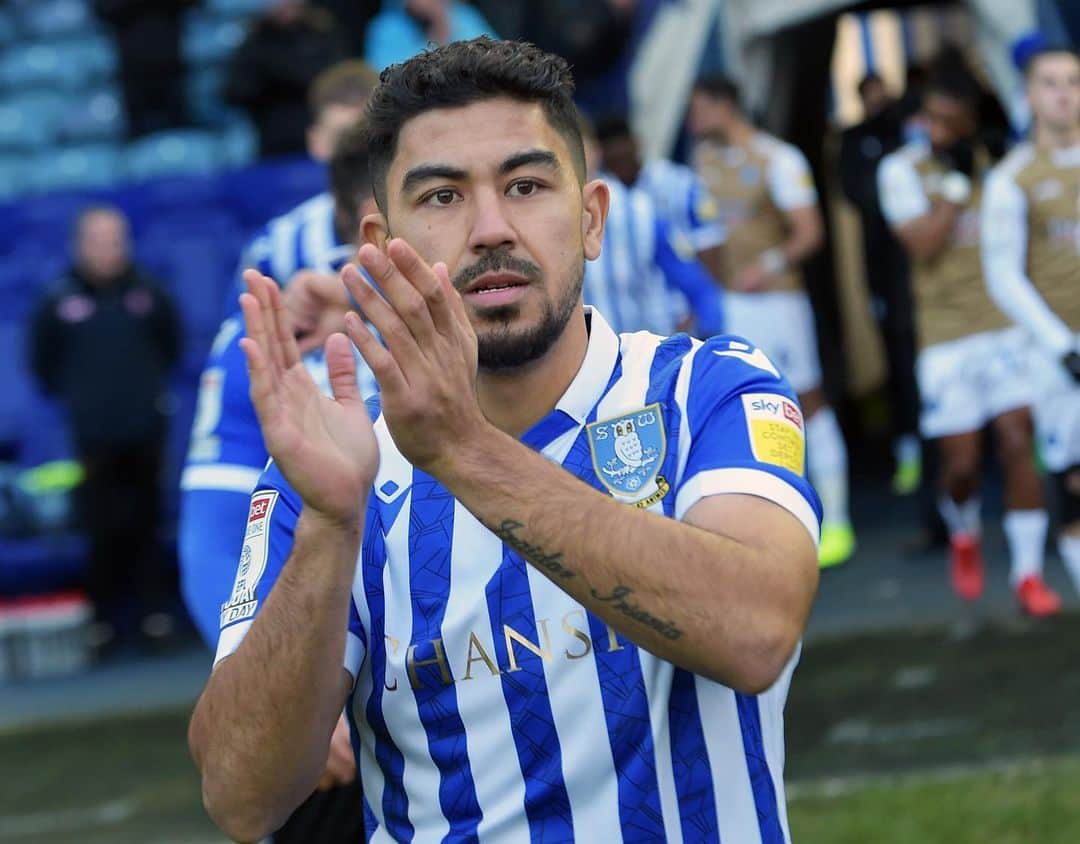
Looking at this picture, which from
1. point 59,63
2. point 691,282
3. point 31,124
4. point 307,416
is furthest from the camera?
point 59,63

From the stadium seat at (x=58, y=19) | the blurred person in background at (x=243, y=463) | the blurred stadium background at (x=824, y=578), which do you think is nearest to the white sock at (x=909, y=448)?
the blurred stadium background at (x=824, y=578)

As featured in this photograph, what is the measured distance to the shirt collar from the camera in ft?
9.32

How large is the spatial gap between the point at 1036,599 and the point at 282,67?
5384 mm

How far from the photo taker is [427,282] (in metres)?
2.38

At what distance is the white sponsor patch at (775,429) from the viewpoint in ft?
8.84

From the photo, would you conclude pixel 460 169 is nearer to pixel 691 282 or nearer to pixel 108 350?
pixel 691 282

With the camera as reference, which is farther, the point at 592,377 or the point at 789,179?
the point at 789,179

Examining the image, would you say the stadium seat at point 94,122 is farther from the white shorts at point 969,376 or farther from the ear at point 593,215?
the ear at point 593,215

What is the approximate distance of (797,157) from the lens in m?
10.7

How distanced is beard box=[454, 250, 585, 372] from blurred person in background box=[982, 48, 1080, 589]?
228 inches

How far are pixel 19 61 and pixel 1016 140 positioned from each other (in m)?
7.62

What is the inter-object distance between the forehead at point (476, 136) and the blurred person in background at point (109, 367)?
7.75 metres

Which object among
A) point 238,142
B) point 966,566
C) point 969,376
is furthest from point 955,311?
point 238,142

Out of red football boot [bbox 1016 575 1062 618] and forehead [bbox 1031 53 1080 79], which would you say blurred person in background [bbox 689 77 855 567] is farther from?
forehead [bbox 1031 53 1080 79]
